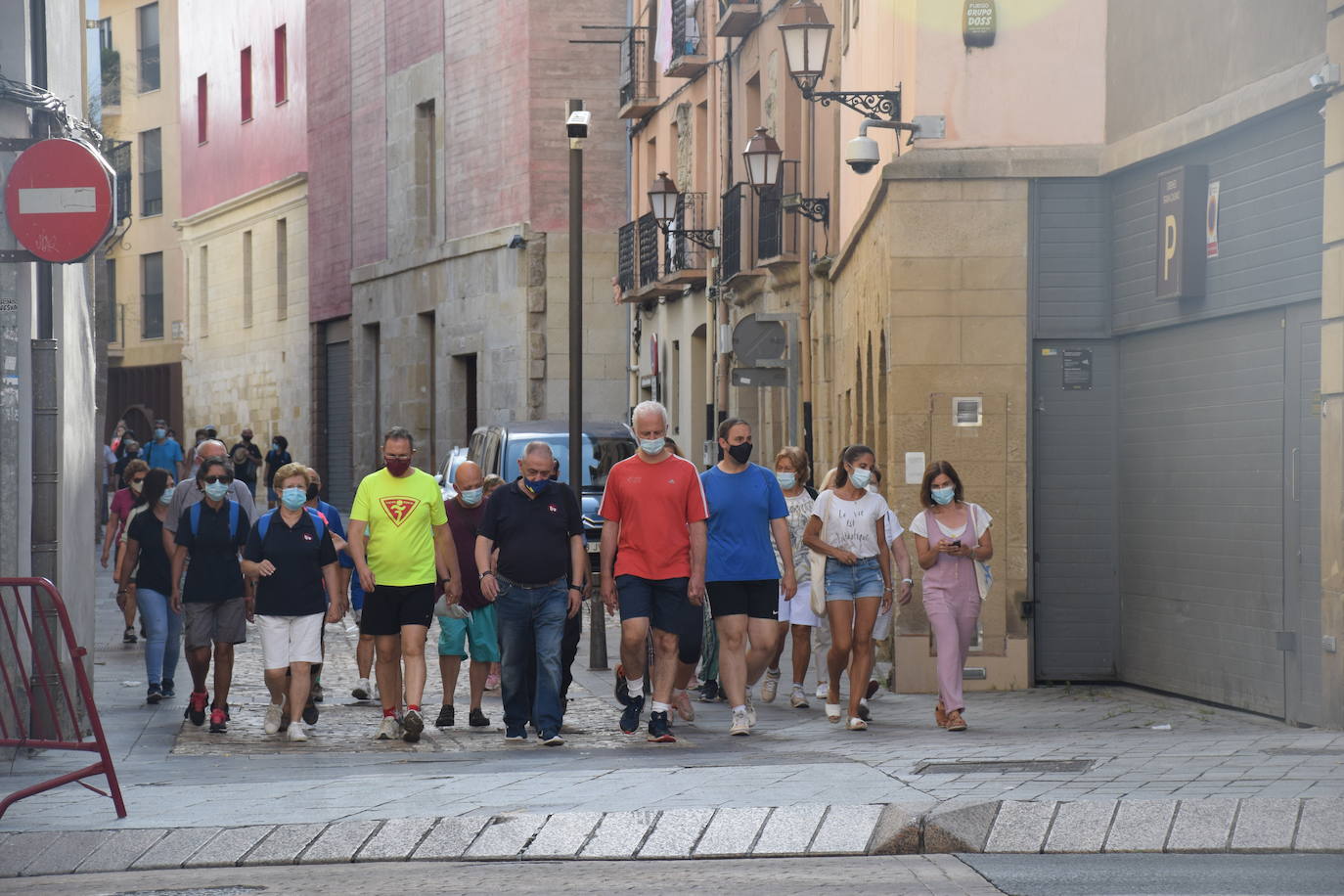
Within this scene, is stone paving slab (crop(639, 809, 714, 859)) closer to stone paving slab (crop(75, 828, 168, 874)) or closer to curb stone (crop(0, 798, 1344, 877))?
curb stone (crop(0, 798, 1344, 877))

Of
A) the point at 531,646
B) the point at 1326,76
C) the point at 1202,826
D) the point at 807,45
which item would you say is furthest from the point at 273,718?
the point at 807,45

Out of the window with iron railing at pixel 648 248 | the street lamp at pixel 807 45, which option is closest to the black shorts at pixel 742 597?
the street lamp at pixel 807 45

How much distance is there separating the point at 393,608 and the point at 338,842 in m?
4.42

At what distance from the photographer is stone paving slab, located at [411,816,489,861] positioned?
7887mm

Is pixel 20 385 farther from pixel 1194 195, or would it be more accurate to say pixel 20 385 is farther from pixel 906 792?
pixel 1194 195

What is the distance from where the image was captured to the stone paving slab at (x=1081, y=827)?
308 inches

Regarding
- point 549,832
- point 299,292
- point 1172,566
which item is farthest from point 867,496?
point 299,292

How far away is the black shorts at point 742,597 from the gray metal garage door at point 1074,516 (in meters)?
3.32

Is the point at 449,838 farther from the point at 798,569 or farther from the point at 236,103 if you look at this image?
the point at 236,103

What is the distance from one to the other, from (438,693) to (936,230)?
475cm

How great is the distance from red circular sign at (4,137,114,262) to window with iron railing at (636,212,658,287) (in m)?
22.2

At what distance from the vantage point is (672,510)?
38.5 ft

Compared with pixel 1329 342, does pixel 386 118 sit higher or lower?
higher

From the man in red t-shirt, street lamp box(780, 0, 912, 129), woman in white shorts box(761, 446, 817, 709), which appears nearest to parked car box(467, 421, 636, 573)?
street lamp box(780, 0, 912, 129)
